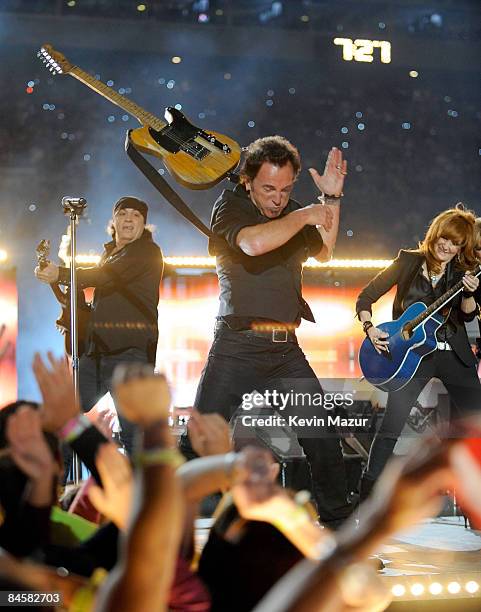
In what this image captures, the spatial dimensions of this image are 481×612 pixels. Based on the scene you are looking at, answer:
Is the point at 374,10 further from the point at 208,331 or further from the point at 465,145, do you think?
the point at 208,331

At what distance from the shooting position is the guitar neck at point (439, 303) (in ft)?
14.3

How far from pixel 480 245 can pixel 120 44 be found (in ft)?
15.4

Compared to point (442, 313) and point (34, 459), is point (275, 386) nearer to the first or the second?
point (442, 313)

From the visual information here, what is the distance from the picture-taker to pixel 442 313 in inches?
173

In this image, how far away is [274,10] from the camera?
8453mm

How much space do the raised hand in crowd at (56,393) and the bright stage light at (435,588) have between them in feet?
5.63

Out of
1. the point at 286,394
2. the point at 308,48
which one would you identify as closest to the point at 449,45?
the point at 308,48

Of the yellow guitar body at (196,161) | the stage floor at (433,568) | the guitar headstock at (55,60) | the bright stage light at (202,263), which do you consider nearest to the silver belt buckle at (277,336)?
the stage floor at (433,568)

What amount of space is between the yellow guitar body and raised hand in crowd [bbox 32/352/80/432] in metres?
2.42

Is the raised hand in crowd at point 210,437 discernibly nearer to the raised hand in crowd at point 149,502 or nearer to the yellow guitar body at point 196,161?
the raised hand in crowd at point 149,502

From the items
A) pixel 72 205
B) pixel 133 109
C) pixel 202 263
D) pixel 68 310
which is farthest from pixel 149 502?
pixel 202 263

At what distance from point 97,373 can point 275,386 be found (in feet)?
4.73

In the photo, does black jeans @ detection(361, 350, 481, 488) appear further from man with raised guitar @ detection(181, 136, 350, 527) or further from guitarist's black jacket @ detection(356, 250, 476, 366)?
man with raised guitar @ detection(181, 136, 350, 527)

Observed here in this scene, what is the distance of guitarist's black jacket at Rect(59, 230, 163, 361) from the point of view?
4.66 m
